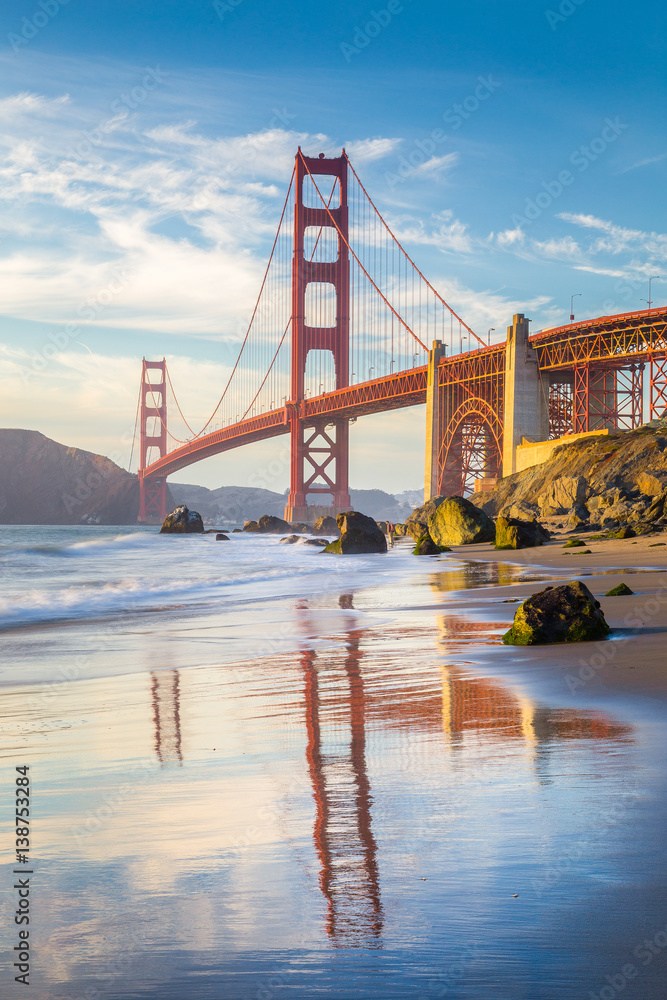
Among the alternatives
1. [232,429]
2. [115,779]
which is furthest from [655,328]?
[115,779]

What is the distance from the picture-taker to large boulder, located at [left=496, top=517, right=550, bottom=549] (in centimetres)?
2397

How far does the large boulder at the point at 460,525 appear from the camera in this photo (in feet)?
95.0

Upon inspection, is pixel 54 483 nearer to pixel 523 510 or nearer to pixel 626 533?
pixel 523 510

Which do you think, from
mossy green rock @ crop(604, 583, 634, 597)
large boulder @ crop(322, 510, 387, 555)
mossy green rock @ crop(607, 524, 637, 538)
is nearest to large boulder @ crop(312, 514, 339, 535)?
large boulder @ crop(322, 510, 387, 555)

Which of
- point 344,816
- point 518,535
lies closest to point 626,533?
point 518,535

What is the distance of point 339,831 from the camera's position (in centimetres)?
281

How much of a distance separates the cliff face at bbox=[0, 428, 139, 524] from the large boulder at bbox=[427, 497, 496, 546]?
10484cm

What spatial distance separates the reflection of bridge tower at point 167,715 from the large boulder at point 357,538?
937 inches

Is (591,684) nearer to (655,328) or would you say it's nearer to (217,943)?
(217,943)

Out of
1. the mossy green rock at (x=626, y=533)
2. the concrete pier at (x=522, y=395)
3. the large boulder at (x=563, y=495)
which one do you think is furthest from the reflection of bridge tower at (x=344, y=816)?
the concrete pier at (x=522, y=395)

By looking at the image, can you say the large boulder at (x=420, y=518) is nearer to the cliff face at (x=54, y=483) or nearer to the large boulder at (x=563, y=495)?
the large boulder at (x=563, y=495)

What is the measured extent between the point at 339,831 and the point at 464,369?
5084cm

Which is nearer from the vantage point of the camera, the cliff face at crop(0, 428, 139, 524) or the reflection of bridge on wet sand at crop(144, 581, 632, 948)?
the reflection of bridge on wet sand at crop(144, 581, 632, 948)

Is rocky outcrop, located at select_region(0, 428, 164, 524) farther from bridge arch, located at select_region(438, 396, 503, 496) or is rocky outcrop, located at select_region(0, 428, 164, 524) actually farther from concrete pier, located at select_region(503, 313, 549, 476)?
concrete pier, located at select_region(503, 313, 549, 476)
